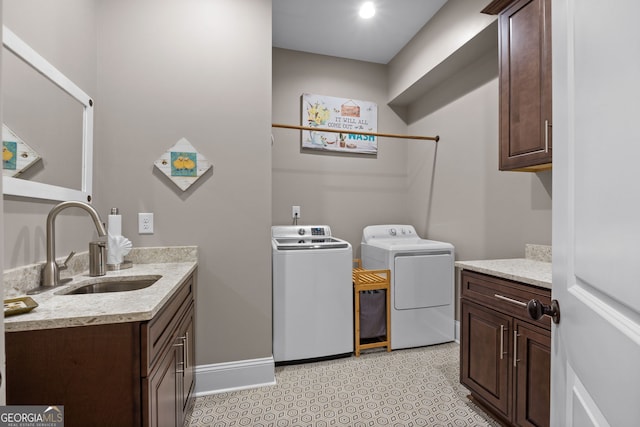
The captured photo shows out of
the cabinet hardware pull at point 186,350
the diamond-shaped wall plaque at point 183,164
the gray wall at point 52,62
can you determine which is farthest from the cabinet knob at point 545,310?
the diamond-shaped wall plaque at point 183,164

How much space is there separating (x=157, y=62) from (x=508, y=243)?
107 inches

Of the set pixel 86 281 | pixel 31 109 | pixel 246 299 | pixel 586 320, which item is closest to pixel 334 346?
pixel 246 299

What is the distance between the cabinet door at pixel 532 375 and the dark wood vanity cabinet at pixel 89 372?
5.12ft

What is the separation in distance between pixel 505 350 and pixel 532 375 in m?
0.16

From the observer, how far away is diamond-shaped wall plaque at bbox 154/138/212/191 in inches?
75.2

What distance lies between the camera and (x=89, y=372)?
93 centimetres

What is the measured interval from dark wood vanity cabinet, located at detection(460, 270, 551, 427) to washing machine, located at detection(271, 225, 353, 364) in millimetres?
880

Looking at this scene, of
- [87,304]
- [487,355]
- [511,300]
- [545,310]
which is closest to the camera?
[545,310]

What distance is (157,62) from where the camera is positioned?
190cm

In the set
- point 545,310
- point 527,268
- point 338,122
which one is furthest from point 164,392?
point 338,122

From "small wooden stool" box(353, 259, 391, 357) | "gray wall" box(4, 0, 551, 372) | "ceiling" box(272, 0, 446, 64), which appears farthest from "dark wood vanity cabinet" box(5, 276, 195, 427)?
"ceiling" box(272, 0, 446, 64)

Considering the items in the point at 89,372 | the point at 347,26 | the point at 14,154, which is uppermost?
the point at 347,26

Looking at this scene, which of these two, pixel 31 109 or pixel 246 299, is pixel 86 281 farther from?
pixel 246 299

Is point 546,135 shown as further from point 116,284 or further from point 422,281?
point 116,284
